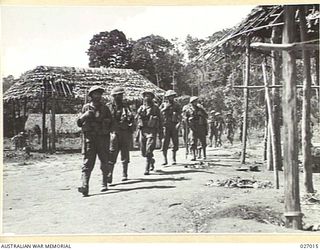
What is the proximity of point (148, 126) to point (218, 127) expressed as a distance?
0.34 metres

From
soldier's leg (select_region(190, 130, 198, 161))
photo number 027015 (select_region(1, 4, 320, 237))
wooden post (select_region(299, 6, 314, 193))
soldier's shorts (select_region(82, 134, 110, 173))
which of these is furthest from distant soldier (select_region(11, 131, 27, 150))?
wooden post (select_region(299, 6, 314, 193))

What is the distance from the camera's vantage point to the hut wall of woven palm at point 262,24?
112 inches

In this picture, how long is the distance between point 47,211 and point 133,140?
0.51m

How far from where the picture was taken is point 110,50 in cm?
289

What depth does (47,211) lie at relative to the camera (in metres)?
2.79

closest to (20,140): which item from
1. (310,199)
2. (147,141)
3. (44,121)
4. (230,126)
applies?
(44,121)

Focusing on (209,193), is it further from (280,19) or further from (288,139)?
(280,19)

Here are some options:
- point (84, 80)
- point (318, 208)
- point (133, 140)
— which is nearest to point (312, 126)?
point (318, 208)

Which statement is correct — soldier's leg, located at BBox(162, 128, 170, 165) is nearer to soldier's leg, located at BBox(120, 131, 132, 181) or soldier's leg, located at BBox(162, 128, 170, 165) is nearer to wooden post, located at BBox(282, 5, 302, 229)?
soldier's leg, located at BBox(120, 131, 132, 181)

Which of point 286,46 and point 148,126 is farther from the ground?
point 286,46

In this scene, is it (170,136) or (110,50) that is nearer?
(110,50)

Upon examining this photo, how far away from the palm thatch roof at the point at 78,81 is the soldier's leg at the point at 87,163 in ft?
0.71

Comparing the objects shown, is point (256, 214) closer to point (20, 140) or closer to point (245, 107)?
point (245, 107)

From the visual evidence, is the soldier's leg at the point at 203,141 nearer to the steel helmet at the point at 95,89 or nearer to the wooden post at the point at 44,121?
the steel helmet at the point at 95,89
